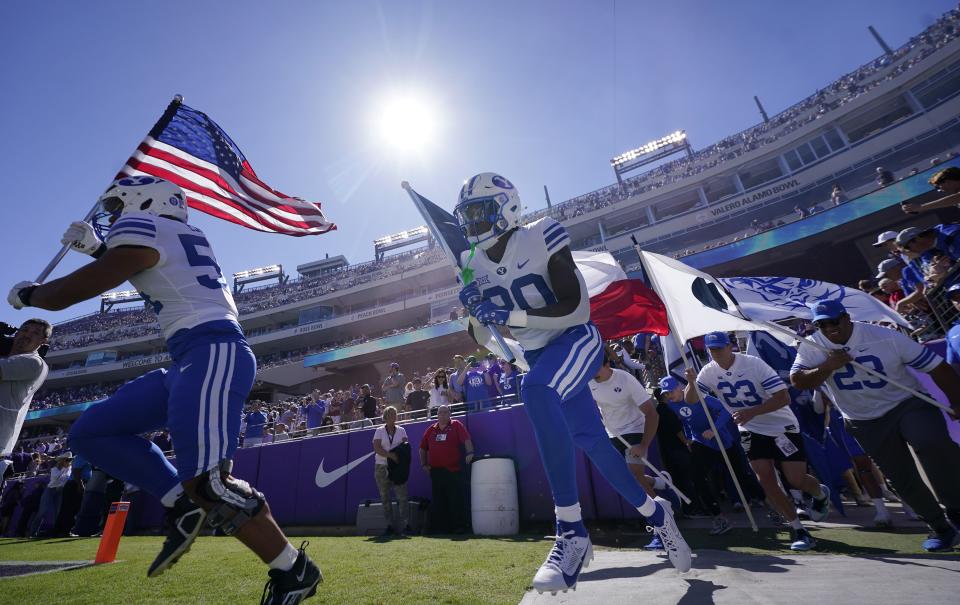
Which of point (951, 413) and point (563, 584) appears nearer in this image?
point (563, 584)

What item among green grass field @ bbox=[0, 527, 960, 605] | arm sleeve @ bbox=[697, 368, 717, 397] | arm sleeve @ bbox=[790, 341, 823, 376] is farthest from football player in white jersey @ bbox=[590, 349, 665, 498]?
arm sleeve @ bbox=[790, 341, 823, 376]

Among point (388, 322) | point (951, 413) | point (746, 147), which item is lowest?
point (951, 413)

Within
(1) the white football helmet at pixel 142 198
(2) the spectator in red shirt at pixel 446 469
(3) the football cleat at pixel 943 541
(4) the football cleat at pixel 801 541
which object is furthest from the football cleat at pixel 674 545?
(2) the spectator in red shirt at pixel 446 469

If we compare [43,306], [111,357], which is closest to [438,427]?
[43,306]

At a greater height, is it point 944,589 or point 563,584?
point 563,584

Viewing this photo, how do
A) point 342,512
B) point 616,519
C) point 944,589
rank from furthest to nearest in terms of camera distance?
point 342,512 < point 616,519 < point 944,589

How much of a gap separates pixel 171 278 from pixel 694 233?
34.0 metres

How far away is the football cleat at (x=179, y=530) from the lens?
203 centimetres

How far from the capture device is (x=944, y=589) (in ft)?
6.47

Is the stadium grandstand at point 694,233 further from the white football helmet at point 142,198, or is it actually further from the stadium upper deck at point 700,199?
the white football helmet at point 142,198

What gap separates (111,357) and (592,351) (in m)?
58.8

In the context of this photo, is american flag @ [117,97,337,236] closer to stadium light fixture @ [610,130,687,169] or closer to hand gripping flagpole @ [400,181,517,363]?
hand gripping flagpole @ [400,181,517,363]

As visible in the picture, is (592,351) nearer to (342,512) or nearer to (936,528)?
(936,528)

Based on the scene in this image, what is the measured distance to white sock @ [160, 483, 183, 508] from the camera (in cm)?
227
